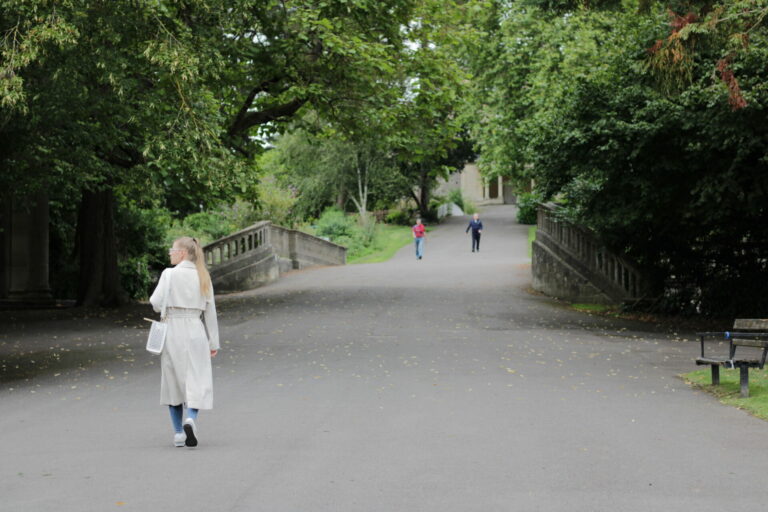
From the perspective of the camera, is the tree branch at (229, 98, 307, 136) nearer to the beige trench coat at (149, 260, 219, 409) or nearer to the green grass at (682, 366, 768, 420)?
the green grass at (682, 366, 768, 420)

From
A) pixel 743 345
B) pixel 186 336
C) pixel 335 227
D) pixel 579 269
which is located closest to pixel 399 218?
pixel 335 227

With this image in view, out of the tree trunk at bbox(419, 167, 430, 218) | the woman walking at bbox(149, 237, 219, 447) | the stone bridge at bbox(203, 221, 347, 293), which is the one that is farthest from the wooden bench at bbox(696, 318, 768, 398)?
the tree trunk at bbox(419, 167, 430, 218)

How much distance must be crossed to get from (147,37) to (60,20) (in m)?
2.54

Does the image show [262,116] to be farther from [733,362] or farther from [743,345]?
[733,362]

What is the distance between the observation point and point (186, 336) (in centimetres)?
834

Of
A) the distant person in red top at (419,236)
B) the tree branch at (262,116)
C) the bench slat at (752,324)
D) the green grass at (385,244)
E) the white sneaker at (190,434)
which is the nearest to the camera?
the white sneaker at (190,434)

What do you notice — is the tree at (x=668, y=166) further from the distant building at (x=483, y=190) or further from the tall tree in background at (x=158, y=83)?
the distant building at (x=483, y=190)

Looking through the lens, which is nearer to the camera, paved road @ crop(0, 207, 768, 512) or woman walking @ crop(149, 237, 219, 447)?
paved road @ crop(0, 207, 768, 512)

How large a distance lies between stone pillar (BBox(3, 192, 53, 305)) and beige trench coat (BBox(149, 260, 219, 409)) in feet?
66.4

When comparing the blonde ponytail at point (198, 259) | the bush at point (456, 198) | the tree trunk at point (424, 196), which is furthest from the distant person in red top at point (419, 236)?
the blonde ponytail at point (198, 259)

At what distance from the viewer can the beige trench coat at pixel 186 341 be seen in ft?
26.8

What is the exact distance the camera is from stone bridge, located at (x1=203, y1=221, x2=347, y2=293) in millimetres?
30234

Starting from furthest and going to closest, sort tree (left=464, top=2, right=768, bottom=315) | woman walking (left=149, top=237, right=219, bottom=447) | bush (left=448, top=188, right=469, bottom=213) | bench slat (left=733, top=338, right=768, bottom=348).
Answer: bush (left=448, top=188, right=469, bottom=213) → tree (left=464, top=2, right=768, bottom=315) → bench slat (left=733, top=338, right=768, bottom=348) → woman walking (left=149, top=237, right=219, bottom=447)

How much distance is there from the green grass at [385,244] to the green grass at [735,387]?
29358 millimetres
